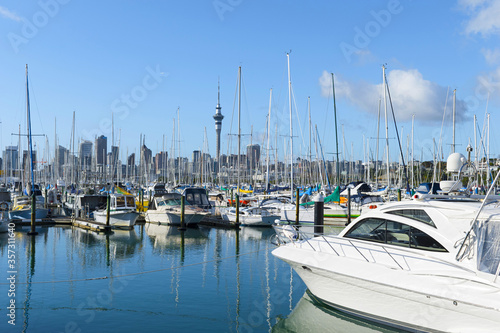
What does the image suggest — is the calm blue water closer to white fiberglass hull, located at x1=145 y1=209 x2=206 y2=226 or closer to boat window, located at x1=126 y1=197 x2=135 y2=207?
white fiberglass hull, located at x1=145 y1=209 x2=206 y2=226

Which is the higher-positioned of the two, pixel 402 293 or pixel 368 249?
pixel 368 249

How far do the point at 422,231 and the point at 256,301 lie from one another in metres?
5.24

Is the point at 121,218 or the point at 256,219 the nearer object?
the point at 121,218

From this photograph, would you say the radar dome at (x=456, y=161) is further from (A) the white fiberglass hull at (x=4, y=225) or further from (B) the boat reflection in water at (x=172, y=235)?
(A) the white fiberglass hull at (x=4, y=225)

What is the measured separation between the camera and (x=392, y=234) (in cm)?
1077

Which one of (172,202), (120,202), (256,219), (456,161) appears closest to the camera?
(456,161)

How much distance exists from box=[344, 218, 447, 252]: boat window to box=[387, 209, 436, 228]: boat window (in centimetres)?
24

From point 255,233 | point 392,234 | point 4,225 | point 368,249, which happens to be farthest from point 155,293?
point 4,225

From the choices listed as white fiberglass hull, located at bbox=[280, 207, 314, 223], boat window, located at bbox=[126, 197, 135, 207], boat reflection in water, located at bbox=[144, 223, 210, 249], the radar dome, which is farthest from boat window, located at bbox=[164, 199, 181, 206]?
the radar dome

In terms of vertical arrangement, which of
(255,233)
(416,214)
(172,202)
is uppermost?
(416,214)

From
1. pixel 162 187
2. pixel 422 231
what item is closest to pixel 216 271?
pixel 422 231

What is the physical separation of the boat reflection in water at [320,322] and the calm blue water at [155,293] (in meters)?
0.02

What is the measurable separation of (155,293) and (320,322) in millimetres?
5340

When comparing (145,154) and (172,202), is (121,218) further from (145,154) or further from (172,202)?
(145,154)
